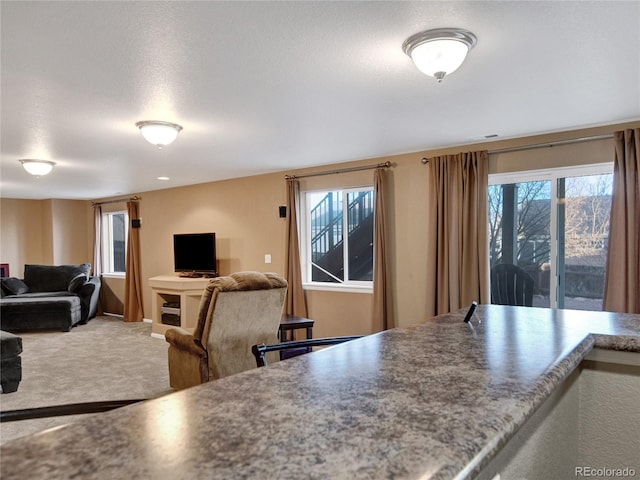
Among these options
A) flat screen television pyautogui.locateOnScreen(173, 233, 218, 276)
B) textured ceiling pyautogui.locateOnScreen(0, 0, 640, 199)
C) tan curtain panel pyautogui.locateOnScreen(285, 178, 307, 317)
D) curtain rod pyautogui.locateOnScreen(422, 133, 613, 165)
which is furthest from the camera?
flat screen television pyautogui.locateOnScreen(173, 233, 218, 276)

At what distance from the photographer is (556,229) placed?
3.88 m

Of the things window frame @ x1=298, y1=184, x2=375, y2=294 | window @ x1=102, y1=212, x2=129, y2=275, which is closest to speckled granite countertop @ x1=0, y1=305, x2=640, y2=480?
window frame @ x1=298, y1=184, x2=375, y2=294

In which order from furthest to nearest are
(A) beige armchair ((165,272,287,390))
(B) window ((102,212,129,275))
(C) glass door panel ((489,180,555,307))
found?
1. (B) window ((102,212,129,275))
2. (C) glass door panel ((489,180,555,307))
3. (A) beige armchair ((165,272,287,390))

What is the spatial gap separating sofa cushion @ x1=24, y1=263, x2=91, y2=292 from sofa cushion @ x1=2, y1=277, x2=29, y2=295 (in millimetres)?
147

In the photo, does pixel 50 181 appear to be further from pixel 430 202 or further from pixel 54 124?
pixel 430 202

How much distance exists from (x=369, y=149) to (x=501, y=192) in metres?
1.37

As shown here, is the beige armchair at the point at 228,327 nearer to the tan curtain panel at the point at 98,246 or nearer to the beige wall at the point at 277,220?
the beige wall at the point at 277,220

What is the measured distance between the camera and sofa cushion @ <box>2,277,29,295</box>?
7.28m

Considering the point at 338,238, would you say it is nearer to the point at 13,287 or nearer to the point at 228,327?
the point at 228,327

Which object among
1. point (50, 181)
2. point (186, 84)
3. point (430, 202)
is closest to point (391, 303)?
point (430, 202)

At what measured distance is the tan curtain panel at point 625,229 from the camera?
132 inches

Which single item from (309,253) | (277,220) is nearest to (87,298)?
(277,220)

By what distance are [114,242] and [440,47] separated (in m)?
8.27

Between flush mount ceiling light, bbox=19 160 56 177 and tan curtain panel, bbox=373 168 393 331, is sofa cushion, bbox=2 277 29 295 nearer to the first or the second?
flush mount ceiling light, bbox=19 160 56 177
